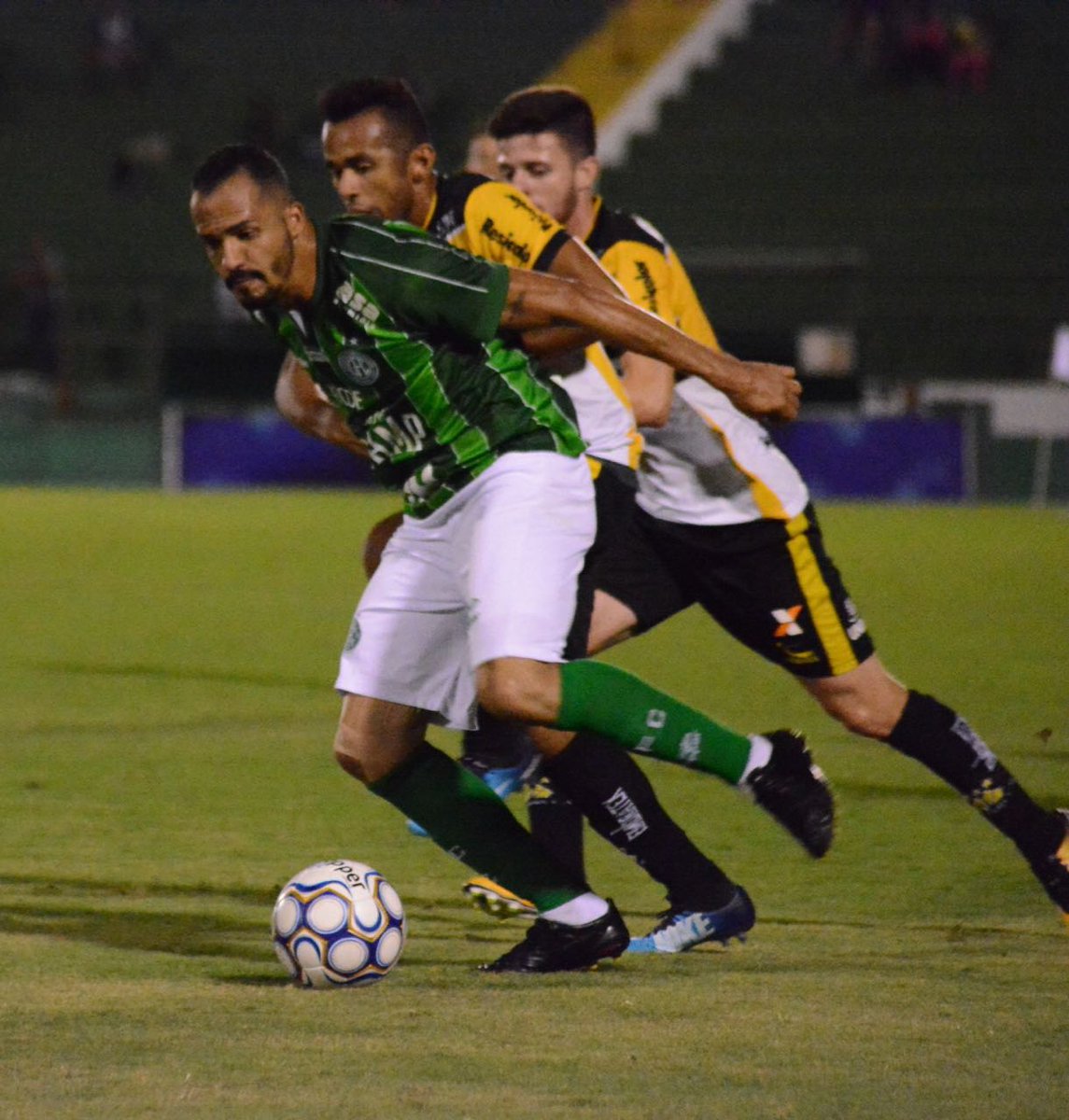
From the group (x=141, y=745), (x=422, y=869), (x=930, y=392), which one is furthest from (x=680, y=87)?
(x=422, y=869)

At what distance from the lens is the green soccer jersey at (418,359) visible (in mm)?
4156

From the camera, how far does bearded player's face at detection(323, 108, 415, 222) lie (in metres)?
5.00

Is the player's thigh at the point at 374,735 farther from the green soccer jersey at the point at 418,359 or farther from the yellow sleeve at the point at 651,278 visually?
the yellow sleeve at the point at 651,278

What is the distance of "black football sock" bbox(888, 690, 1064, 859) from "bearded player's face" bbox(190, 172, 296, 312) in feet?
5.98

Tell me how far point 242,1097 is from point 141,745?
4.51 m

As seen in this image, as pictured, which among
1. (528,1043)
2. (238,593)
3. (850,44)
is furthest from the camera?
(850,44)

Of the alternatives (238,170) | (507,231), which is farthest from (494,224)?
(238,170)

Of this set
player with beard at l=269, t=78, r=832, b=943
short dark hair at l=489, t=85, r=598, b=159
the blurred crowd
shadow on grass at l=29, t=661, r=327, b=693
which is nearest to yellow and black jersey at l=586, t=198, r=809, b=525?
player with beard at l=269, t=78, r=832, b=943

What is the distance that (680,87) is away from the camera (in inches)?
1230

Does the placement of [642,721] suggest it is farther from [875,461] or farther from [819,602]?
[875,461]

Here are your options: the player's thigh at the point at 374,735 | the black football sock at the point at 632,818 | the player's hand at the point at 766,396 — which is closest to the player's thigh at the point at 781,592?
the black football sock at the point at 632,818

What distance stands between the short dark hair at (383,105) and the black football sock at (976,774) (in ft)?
5.74

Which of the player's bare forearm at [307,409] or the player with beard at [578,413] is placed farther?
the player's bare forearm at [307,409]

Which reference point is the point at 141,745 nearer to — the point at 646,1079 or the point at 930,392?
the point at 646,1079
